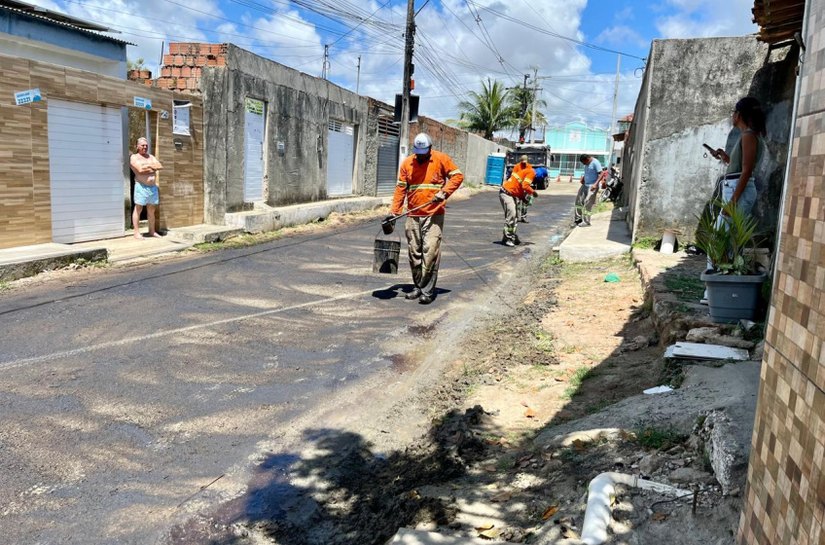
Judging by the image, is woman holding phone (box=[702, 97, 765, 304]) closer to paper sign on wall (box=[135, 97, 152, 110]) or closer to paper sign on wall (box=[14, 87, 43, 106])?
paper sign on wall (box=[14, 87, 43, 106])

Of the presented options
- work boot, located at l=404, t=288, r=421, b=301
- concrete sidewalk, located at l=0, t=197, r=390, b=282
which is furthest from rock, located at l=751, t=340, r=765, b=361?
concrete sidewalk, located at l=0, t=197, r=390, b=282

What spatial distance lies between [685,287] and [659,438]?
11.6 ft

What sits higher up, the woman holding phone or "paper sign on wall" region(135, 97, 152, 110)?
"paper sign on wall" region(135, 97, 152, 110)

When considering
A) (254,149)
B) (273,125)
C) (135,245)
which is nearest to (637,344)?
(135,245)

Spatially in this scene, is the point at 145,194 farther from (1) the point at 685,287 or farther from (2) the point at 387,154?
(2) the point at 387,154

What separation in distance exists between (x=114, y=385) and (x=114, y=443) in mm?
895

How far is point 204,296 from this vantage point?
7.18 m

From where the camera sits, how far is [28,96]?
8727 mm

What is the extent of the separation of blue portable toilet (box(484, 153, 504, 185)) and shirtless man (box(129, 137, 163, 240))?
27.2 meters

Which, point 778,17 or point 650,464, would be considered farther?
point 778,17

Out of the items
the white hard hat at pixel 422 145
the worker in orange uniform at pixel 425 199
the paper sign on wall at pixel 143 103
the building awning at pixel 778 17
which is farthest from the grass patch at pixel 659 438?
the paper sign on wall at pixel 143 103

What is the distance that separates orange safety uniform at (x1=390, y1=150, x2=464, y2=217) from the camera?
24.2ft

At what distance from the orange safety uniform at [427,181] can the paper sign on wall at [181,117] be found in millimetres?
6123

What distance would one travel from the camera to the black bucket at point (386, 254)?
746 cm
